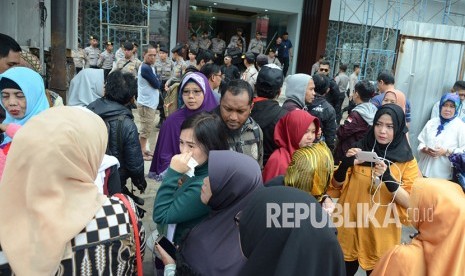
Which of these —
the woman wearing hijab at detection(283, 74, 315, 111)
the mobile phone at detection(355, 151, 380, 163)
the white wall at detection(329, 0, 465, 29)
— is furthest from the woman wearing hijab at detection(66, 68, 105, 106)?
the white wall at detection(329, 0, 465, 29)

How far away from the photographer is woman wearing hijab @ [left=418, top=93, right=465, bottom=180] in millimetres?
3812

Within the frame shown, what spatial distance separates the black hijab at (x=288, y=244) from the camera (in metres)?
1.20

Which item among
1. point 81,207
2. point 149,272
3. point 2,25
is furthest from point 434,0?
point 81,207

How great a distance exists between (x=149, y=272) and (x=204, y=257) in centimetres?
157

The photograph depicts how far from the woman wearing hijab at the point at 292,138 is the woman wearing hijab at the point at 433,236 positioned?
88 cm

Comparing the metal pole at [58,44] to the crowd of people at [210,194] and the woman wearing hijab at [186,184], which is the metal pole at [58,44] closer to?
the crowd of people at [210,194]

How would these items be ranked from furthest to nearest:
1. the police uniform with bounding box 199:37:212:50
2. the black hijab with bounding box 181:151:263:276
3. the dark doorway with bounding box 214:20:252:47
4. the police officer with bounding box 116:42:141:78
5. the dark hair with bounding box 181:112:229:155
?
the dark doorway with bounding box 214:20:252:47 → the police uniform with bounding box 199:37:212:50 → the police officer with bounding box 116:42:141:78 → the dark hair with bounding box 181:112:229:155 → the black hijab with bounding box 181:151:263:276

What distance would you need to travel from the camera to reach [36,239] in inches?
47.7

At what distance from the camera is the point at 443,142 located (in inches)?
152

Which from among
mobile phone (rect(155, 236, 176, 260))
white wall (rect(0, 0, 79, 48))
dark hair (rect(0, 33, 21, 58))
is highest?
white wall (rect(0, 0, 79, 48))

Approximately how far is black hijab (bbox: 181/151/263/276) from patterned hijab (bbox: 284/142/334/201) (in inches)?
17.5

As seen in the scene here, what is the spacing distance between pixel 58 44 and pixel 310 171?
120 inches

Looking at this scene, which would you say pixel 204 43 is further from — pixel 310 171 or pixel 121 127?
pixel 310 171

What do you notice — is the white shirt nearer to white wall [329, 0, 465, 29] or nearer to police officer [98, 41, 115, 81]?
police officer [98, 41, 115, 81]
